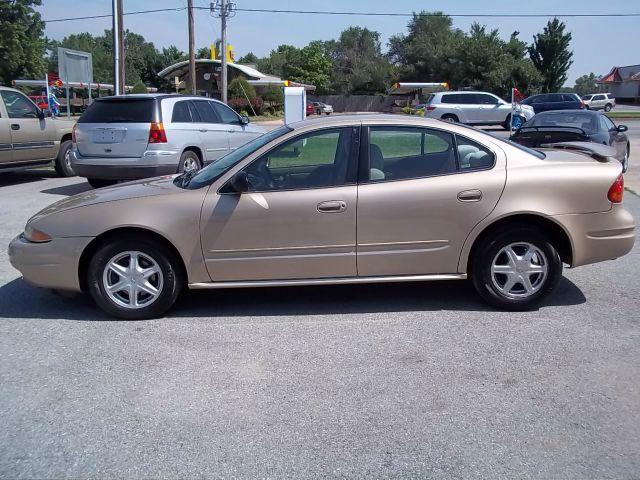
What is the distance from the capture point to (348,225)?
511 cm

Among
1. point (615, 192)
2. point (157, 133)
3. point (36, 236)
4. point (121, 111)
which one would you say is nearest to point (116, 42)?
point (121, 111)

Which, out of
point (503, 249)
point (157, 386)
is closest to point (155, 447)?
point (157, 386)

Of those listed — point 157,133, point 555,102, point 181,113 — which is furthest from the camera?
point 555,102

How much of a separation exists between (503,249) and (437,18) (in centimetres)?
9717

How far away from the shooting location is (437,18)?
95.1 m

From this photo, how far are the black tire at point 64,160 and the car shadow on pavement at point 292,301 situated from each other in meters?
7.98

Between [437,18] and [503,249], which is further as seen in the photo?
[437,18]

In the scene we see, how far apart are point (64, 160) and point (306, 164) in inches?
385

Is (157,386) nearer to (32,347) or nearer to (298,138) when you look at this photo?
(32,347)

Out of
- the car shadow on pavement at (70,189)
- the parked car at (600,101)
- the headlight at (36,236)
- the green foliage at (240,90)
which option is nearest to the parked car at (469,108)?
the car shadow on pavement at (70,189)

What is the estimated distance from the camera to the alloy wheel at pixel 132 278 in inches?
203

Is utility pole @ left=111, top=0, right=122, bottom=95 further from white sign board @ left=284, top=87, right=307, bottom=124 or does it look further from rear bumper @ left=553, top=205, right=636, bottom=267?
rear bumper @ left=553, top=205, right=636, bottom=267

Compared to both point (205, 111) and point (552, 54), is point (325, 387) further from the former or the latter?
point (552, 54)

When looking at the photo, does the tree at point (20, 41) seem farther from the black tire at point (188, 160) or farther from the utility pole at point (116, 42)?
the black tire at point (188, 160)
